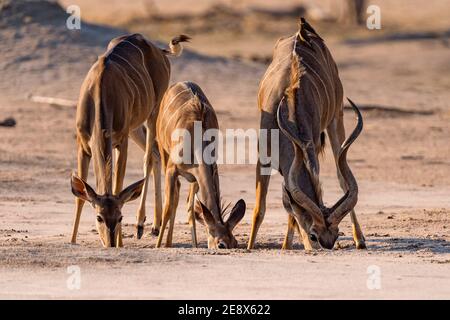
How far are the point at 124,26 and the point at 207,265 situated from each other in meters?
27.2

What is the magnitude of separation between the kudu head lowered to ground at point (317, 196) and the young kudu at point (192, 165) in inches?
23.2

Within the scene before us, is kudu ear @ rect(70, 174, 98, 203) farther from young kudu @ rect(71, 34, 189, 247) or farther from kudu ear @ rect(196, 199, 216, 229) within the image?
kudu ear @ rect(196, 199, 216, 229)

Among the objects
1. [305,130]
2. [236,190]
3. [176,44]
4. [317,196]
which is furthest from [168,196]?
[236,190]

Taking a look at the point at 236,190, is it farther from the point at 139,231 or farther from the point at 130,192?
the point at 130,192

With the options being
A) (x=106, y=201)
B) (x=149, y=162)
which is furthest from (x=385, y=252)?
(x=149, y=162)

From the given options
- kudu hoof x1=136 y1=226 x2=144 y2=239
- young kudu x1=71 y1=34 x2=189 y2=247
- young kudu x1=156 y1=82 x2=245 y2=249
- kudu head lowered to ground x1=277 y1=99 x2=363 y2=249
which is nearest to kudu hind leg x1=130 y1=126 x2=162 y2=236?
young kudu x1=71 y1=34 x2=189 y2=247

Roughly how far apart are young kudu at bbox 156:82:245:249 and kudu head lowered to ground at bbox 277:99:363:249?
59 cm

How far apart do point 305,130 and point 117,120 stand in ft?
6.16

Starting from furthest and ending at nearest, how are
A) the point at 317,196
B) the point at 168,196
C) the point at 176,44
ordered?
the point at 176,44 < the point at 168,196 < the point at 317,196

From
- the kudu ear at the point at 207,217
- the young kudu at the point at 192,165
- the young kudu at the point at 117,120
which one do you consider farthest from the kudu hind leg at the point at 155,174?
the kudu ear at the point at 207,217

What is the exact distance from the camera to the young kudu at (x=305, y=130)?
427 inches

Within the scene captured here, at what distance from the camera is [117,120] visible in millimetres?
12180

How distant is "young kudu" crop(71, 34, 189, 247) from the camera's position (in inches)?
438
